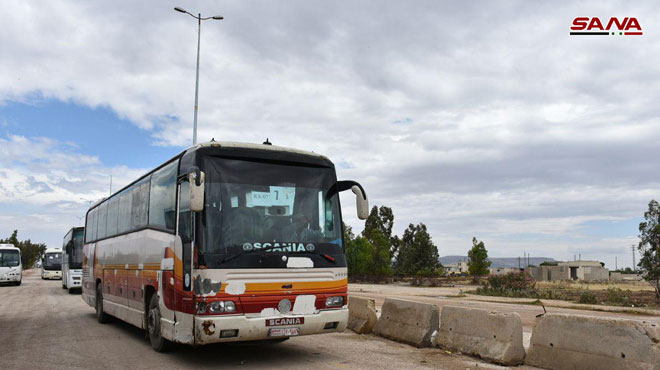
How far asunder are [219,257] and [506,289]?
1339 inches

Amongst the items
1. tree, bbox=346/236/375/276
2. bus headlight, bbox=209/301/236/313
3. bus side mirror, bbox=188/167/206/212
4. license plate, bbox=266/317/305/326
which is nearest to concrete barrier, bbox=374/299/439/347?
license plate, bbox=266/317/305/326

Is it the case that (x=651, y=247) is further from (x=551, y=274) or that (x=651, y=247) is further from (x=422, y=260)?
(x=551, y=274)

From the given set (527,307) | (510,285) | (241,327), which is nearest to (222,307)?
(241,327)

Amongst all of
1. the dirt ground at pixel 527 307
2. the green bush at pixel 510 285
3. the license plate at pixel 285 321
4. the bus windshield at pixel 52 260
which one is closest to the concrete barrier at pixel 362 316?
the dirt ground at pixel 527 307

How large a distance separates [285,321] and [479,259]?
54.9 meters

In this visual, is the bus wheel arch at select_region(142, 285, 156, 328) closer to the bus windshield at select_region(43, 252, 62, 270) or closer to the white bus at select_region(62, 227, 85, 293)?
the white bus at select_region(62, 227, 85, 293)

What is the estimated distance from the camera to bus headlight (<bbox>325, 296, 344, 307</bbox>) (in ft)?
28.6

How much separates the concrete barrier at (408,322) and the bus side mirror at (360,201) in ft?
8.15

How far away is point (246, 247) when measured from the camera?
26.5ft

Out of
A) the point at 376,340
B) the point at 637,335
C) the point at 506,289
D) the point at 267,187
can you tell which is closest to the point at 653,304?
the point at 506,289

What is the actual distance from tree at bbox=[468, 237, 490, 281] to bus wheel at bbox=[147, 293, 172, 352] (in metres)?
53.7

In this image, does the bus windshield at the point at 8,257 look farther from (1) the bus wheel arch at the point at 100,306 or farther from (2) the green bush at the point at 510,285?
(2) the green bush at the point at 510,285

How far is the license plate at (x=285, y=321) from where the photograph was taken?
8102mm

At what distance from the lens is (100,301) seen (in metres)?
14.9
